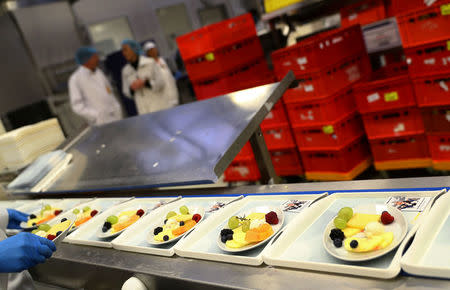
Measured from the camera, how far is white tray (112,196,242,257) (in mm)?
1352

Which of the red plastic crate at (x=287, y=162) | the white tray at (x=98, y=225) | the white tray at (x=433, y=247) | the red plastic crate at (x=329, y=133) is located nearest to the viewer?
the white tray at (x=433, y=247)

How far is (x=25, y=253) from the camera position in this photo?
137cm

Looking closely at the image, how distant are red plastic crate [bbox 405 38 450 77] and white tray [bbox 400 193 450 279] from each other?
2005 mm

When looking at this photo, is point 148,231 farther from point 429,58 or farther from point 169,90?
point 169,90

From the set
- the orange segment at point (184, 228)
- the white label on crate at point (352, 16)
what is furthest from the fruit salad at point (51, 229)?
the white label on crate at point (352, 16)

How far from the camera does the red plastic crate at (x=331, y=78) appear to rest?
11.0ft

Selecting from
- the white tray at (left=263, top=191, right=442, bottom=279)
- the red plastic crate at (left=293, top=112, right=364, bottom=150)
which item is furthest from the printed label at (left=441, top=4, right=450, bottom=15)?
the white tray at (left=263, top=191, right=442, bottom=279)

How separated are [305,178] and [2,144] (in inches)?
108

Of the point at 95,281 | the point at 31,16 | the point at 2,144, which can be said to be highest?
the point at 31,16

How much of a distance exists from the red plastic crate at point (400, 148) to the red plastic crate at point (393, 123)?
2.0 inches

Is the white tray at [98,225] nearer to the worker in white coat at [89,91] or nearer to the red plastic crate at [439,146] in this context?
the red plastic crate at [439,146]

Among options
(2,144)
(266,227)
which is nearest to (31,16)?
(2,144)

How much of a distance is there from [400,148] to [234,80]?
178 centimetres

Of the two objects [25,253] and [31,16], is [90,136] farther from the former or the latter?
[31,16]
